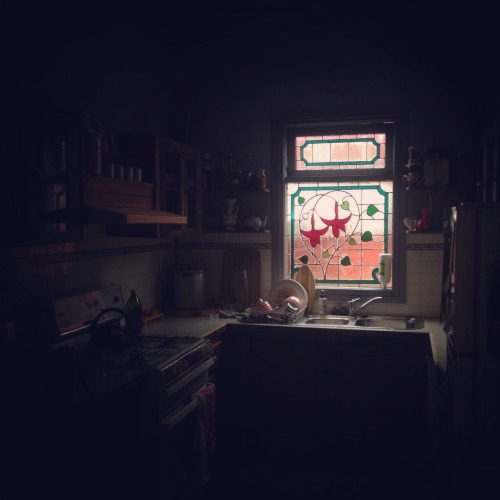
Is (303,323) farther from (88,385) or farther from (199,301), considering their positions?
(88,385)

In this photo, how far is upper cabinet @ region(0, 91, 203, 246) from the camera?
7.75 ft

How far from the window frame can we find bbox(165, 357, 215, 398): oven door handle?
147 centimetres

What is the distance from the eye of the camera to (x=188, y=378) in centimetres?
289

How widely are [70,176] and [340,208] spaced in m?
2.34

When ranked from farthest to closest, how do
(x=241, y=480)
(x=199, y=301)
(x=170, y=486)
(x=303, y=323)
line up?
1. (x=199, y=301)
2. (x=303, y=323)
3. (x=241, y=480)
4. (x=170, y=486)

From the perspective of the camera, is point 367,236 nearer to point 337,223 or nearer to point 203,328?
point 337,223

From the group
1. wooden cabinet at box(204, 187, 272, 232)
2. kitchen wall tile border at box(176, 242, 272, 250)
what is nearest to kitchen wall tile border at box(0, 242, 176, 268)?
kitchen wall tile border at box(176, 242, 272, 250)

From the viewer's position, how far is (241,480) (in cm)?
348

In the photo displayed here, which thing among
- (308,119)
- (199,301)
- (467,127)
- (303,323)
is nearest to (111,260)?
(199,301)

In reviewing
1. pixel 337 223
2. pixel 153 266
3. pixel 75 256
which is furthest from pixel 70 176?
pixel 337 223

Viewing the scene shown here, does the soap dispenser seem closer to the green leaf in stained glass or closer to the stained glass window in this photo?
the stained glass window

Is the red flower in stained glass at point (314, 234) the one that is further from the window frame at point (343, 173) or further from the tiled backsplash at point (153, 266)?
the tiled backsplash at point (153, 266)

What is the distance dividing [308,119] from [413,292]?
5.22 feet

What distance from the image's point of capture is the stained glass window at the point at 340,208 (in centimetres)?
433
